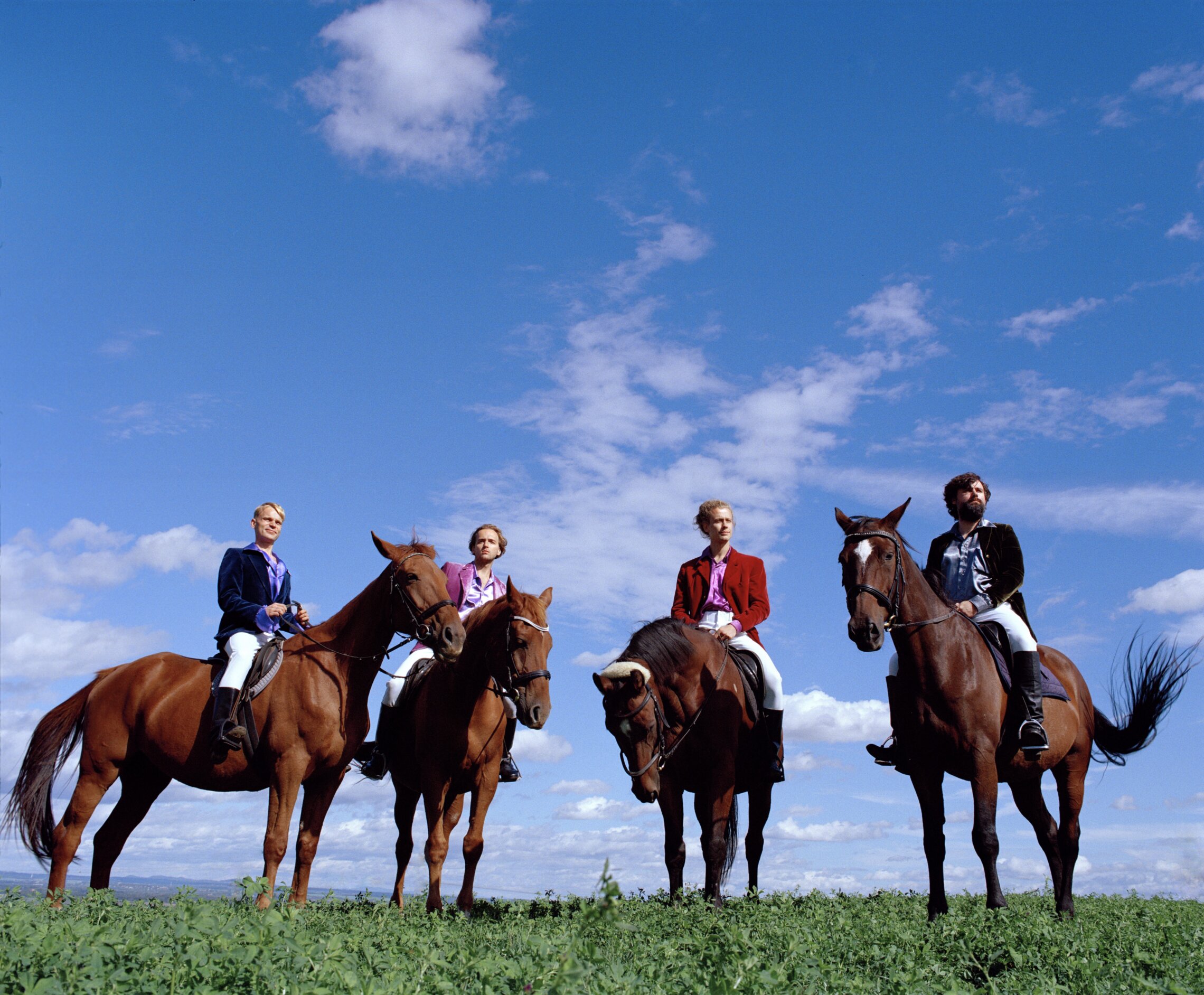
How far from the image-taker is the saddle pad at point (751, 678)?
1024 cm

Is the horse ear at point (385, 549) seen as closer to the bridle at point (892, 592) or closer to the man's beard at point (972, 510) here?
the bridle at point (892, 592)

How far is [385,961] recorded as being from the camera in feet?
16.9

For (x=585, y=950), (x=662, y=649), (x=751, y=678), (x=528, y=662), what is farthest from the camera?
(x=751, y=678)

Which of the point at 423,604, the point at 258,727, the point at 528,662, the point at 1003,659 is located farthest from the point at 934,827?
the point at 258,727

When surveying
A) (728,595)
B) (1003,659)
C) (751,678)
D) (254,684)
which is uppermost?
(728,595)

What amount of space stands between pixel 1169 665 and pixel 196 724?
12.0m

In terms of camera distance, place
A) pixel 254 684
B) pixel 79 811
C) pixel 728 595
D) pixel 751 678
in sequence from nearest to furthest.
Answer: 1. pixel 254 684
2. pixel 79 811
3. pixel 751 678
4. pixel 728 595

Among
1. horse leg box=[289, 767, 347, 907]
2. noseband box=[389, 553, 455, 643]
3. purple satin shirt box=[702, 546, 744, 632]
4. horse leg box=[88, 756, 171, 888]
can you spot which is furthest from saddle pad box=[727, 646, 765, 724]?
horse leg box=[88, 756, 171, 888]

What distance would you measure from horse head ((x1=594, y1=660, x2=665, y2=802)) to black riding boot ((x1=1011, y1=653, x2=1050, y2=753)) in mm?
3590

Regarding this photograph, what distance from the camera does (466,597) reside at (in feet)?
35.8

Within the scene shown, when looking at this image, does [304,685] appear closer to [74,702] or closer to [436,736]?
[436,736]

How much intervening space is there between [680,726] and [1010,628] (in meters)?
3.61

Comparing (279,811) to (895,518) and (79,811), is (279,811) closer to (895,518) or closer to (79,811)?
(79,811)

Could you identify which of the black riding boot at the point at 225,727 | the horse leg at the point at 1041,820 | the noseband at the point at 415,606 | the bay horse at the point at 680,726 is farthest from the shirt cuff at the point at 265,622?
the horse leg at the point at 1041,820
